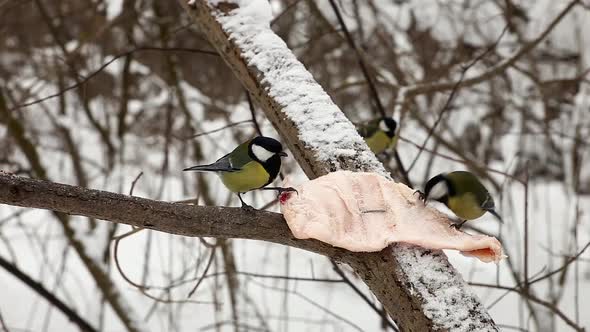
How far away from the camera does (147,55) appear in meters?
6.26

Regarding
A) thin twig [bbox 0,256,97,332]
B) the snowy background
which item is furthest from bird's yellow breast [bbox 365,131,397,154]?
thin twig [bbox 0,256,97,332]

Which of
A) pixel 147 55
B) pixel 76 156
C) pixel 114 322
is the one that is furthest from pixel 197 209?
pixel 147 55

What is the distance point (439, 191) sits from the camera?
5.70 feet

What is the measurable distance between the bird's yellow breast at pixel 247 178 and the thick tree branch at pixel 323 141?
0.55 ft

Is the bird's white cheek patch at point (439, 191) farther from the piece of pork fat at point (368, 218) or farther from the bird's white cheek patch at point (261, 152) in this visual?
the bird's white cheek patch at point (261, 152)

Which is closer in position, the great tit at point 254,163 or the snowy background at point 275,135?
the great tit at point 254,163

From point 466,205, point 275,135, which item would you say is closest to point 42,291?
point 466,205

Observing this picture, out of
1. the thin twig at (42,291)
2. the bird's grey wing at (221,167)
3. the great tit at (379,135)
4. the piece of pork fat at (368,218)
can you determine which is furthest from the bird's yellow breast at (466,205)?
the thin twig at (42,291)

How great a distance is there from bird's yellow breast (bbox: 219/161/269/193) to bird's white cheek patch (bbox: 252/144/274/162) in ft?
0.08

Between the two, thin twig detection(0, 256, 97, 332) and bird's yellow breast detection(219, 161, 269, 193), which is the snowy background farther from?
bird's yellow breast detection(219, 161, 269, 193)

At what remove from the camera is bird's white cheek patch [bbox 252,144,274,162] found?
75.2 inches

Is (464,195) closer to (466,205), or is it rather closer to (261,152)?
(466,205)

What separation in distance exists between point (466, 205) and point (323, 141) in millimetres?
509

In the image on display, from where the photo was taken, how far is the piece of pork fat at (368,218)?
1.38 metres
